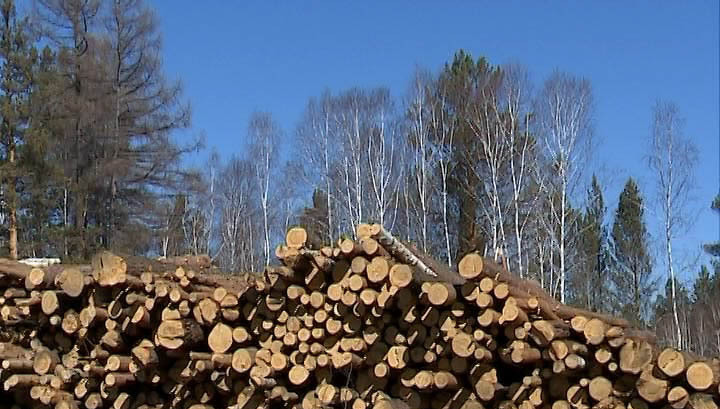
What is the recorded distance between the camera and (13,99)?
866 inches

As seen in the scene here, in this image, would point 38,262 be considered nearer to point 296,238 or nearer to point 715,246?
point 296,238

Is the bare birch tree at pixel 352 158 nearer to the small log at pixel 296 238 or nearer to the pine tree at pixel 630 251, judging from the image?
the pine tree at pixel 630 251

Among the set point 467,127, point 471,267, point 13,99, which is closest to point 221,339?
point 471,267

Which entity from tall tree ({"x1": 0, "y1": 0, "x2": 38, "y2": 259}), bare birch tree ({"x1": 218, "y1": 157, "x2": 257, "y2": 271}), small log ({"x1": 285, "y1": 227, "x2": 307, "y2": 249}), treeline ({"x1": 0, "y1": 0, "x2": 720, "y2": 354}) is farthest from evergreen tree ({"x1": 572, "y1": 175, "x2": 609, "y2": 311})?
small log ({"x1": 285, "y1": 227, "x2": 307, "y2": 249})

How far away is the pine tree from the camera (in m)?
29.2

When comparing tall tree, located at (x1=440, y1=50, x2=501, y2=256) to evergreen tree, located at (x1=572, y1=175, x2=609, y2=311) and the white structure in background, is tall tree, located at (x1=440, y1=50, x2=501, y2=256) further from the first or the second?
the white structure in background

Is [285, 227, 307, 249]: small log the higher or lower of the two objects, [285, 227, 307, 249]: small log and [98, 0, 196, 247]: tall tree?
the lower

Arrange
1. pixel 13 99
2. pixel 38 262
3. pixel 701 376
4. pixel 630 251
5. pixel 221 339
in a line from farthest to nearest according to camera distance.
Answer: pixel 630 251
pixel 13 99
pixel 38 262
pixel 221 339
pixel 701 376

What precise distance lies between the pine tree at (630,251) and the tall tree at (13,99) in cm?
2116

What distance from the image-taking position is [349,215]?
2739 centimetres

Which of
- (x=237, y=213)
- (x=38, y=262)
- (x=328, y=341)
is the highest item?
(x=237, y=213)

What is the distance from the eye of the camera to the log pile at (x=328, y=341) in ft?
13.9

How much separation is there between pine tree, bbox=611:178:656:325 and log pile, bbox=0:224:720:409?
26.0 meters

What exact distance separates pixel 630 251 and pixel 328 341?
27339 mm
